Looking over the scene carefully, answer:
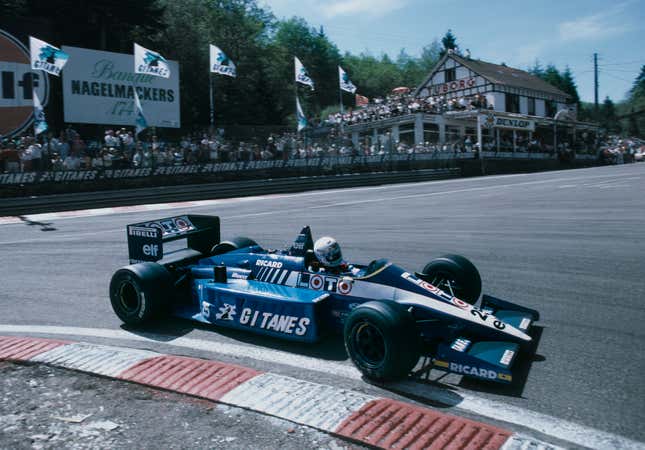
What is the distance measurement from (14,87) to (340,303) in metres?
22.9

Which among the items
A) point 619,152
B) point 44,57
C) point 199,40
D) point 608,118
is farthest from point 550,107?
point 44,57

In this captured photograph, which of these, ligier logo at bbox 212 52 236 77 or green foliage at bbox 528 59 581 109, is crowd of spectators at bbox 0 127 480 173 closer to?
ligier logo at bbox 212 52 236 77

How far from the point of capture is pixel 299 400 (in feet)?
12.7

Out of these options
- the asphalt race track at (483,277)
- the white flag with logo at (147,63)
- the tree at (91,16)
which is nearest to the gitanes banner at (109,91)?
the white flag with logo at (147,63)

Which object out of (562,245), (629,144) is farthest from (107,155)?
(629,144)

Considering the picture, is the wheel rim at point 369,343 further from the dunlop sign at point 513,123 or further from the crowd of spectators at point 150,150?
the dunlop sign at point 513,123

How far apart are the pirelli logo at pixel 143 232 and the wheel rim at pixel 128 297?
2.48 ft

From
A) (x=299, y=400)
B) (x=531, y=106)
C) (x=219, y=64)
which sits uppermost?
(x=531, y=106)

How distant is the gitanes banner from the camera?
82.1 feet

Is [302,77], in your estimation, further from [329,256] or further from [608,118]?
[608,118]

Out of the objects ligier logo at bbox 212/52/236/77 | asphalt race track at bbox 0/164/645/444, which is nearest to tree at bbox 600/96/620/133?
ligier logo at bbox 212/52/236/77

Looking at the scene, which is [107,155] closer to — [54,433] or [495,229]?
[495,229]

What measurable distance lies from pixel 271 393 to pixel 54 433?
4.72ft

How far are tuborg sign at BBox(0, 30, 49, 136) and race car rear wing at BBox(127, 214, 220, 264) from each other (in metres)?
19.1
